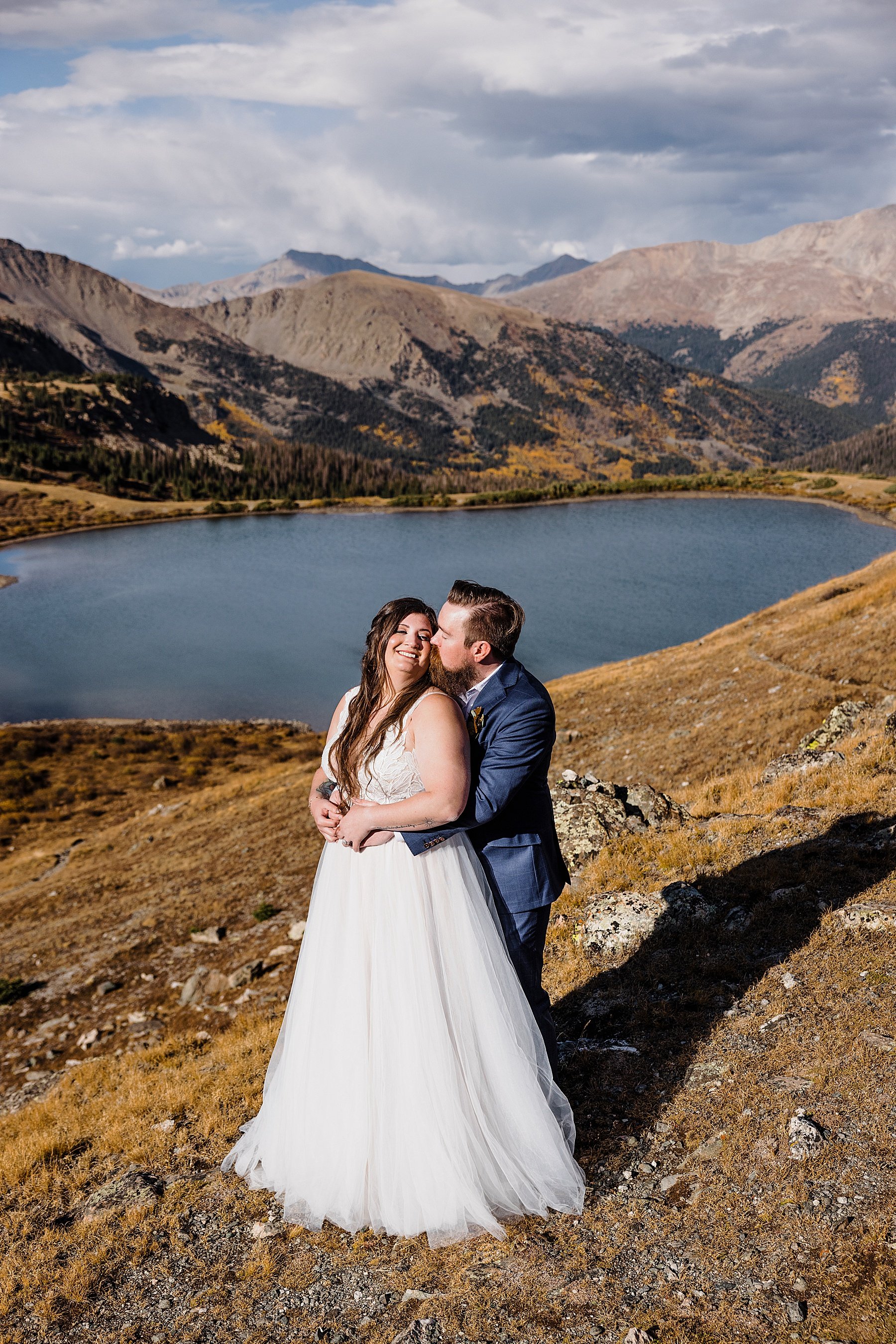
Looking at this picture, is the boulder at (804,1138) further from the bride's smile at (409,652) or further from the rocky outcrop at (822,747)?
the rocky outcrop at (822,747)

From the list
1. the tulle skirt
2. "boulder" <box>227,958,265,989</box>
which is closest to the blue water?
"boulder" <box>227,958,265,989</box>

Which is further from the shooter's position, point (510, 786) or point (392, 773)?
point (392, 773)

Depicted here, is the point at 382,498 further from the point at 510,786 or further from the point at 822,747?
the point at 510,786

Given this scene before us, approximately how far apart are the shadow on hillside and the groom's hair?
12.0 feet

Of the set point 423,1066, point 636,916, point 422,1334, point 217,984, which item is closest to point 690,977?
point 636,916

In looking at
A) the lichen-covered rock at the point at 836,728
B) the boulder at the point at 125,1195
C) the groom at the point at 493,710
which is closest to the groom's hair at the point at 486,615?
the groom at the point at 493,710

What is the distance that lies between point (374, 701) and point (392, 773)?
17.6 inches

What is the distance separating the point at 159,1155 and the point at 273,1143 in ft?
5.40

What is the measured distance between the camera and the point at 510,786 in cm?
463

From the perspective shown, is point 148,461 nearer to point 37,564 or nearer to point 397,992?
point 37,564

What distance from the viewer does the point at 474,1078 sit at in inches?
199

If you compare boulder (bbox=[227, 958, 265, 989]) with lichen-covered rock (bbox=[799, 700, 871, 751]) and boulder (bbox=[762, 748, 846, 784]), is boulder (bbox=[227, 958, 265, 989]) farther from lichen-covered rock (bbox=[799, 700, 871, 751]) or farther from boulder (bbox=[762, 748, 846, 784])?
lichen-covered rock (bbox=[799, 700, 871, 751])

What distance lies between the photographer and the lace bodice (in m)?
4.73

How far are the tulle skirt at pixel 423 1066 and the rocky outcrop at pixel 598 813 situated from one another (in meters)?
6.46
